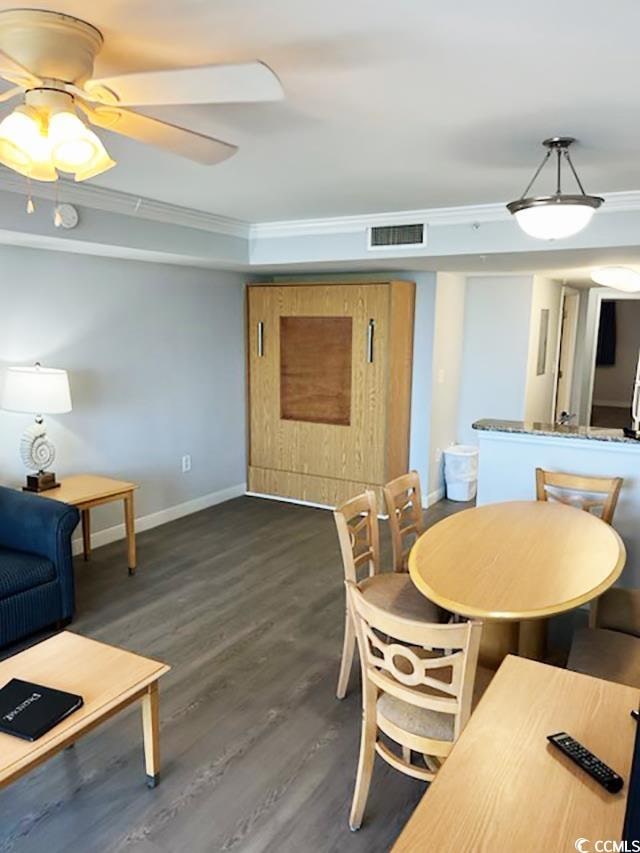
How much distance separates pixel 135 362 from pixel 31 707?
318 centimetres

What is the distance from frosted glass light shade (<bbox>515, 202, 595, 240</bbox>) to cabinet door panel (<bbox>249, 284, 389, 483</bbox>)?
8.71 ft

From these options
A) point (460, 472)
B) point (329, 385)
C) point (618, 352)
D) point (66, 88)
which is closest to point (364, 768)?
point (66, 88)

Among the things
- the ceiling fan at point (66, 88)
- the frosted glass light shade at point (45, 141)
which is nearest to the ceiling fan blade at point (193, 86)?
the ceiling fan at point (66, 88)

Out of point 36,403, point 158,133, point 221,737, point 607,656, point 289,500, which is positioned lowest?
point 221,737

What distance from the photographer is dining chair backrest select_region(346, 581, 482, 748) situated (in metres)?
1.61

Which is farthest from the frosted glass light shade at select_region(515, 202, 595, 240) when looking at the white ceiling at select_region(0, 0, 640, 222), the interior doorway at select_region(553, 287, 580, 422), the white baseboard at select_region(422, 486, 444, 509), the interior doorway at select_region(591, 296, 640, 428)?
the interior doorway at select_region(591, 296, 640, 428)

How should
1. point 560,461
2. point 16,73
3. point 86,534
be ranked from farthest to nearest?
point 86,534
point 560,461
point 16,73

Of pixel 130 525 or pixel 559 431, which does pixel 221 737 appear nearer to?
pixel 130 525

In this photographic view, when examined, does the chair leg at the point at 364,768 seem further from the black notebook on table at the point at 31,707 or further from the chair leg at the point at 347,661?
the black notebook on table at the point at 31,707

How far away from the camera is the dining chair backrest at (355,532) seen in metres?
2.51

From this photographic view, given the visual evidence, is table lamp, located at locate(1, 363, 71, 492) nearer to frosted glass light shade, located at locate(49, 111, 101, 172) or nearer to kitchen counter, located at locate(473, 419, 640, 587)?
frosted glass light shade, located at locate(49, 111, 101, 172)

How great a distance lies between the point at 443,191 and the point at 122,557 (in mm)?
3181

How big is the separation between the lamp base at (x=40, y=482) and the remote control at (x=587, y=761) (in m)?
3.33

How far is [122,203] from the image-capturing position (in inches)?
149
